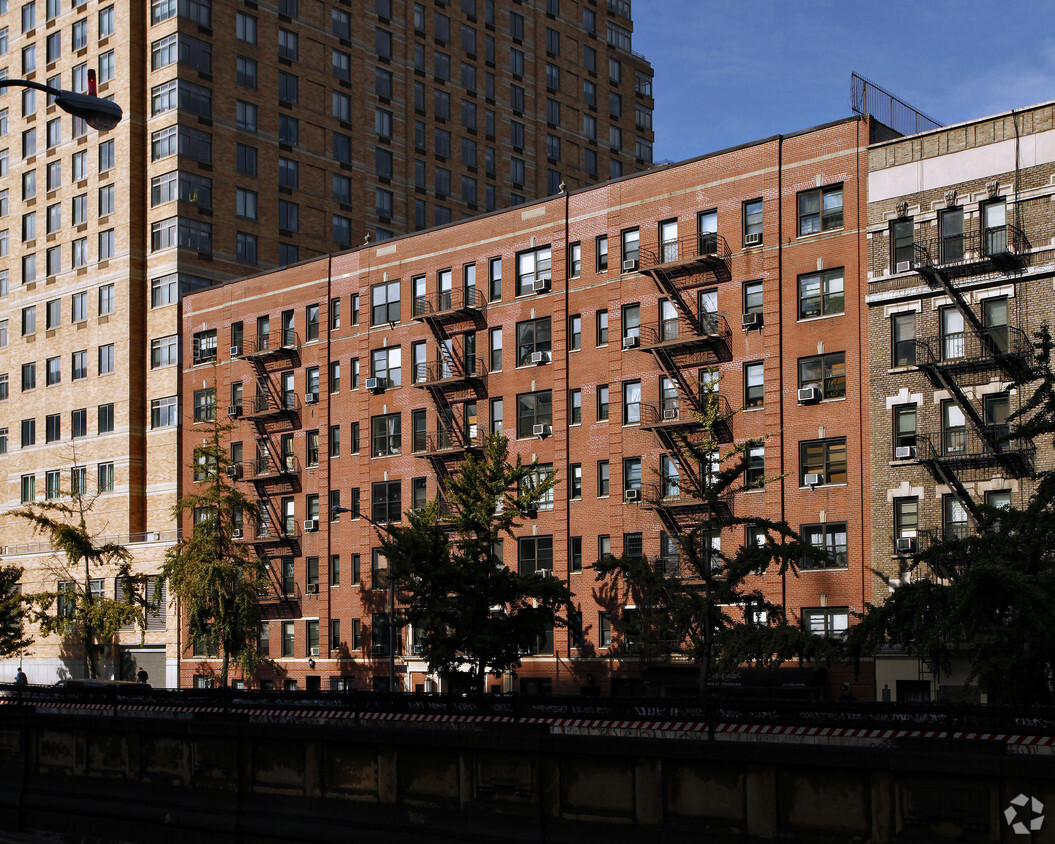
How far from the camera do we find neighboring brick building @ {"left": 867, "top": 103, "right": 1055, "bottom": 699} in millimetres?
53906

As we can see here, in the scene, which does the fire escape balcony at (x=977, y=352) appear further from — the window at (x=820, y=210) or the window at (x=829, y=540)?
the window at (x=829, y=540)

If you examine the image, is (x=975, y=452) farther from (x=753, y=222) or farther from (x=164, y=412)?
(x=164, y=412)

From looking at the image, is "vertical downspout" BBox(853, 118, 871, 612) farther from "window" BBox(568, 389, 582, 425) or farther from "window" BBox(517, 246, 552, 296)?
"window" BBox(517, 246, 552, 296)

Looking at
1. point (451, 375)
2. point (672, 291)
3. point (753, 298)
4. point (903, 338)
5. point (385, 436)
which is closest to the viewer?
point (903, 338)

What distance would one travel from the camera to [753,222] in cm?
6212

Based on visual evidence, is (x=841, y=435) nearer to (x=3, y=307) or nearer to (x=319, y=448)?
(x=319, y=448)

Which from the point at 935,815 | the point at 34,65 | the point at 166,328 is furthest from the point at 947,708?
the point at 34,65

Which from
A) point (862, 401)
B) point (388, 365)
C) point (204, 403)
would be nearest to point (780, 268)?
point (862, 401)

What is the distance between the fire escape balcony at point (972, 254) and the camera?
54062mm

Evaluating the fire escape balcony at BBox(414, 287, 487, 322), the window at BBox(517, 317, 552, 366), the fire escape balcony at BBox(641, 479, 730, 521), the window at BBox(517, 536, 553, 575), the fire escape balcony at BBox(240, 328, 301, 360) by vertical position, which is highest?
the fire escape balcony at BBox(414, 287, 487, 322)

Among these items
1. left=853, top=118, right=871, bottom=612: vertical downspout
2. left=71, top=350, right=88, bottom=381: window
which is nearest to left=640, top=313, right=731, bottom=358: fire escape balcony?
left=853, top=118, right=871, bottom=612: vertical downspout

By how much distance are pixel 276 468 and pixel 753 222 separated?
103ft

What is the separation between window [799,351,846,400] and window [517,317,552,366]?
13.6m

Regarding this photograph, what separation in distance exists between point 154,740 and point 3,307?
2864 inches
